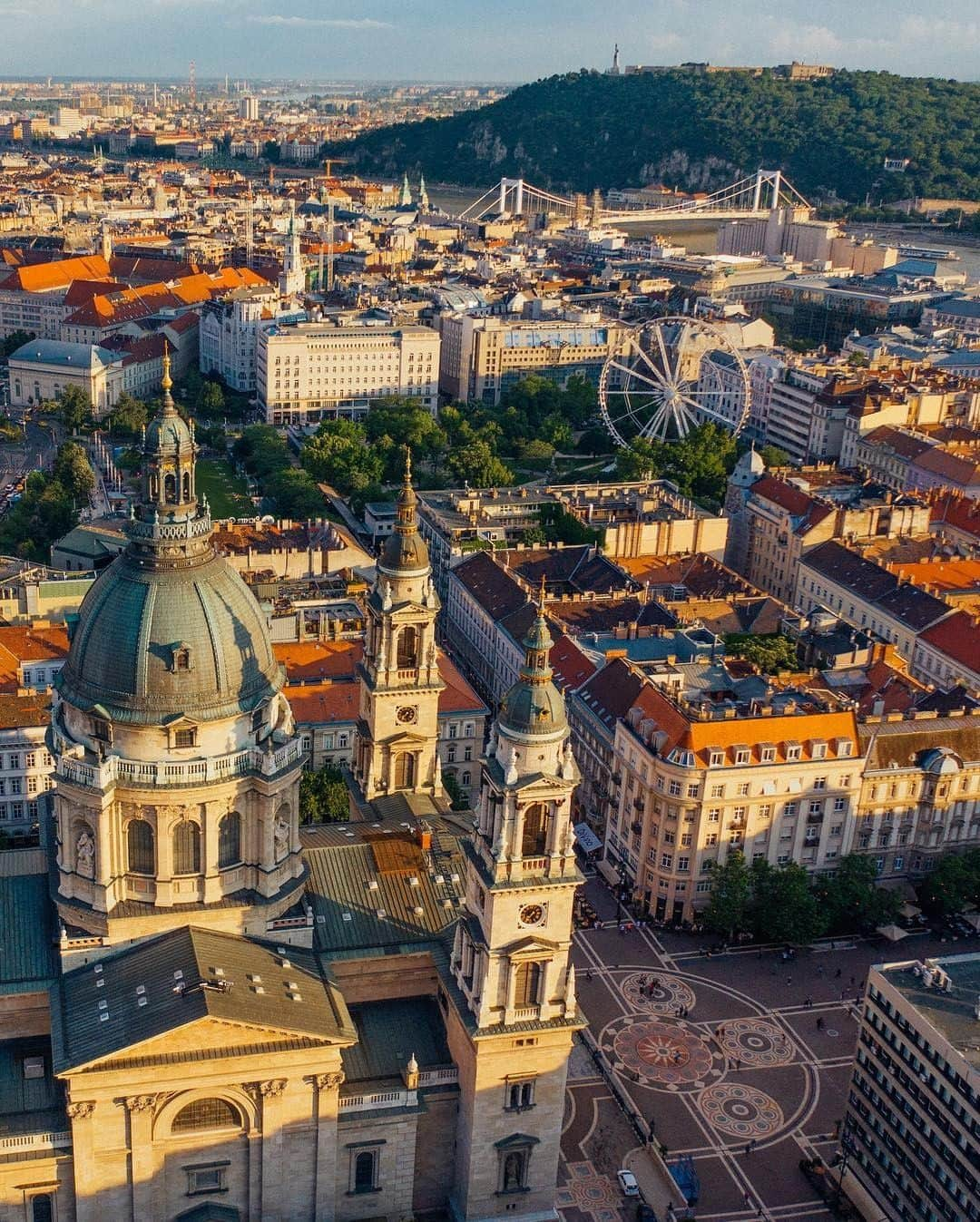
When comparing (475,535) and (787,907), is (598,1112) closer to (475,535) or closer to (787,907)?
(787,907)

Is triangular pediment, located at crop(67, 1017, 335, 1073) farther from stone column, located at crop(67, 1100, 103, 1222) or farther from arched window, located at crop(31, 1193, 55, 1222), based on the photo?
arched window, located at crop(31, 1193, 55, 1222)

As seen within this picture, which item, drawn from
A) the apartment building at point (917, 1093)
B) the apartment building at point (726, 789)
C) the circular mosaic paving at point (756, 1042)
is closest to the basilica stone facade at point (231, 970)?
the apartment building at point (917, 1093)

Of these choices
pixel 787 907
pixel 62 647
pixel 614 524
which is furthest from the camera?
pixel 614 524

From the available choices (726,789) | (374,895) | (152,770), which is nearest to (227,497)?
(726,789)

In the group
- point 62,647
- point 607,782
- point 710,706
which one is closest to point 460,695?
point 607,782

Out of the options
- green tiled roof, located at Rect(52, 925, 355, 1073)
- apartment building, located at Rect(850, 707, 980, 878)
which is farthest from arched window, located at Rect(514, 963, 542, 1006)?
apartment building, located at Rect(850, 707, 980, 878)

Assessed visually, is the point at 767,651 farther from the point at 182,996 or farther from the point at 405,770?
the point at 182,996
